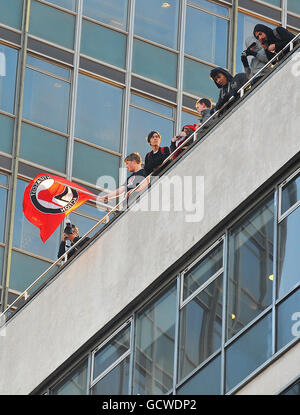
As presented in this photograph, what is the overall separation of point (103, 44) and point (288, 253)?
67.8 feet

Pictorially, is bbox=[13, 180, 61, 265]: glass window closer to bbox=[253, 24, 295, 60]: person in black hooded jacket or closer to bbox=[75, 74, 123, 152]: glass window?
bbox=[75, 74, 123, 152]: glass window

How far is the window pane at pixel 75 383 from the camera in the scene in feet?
84.8

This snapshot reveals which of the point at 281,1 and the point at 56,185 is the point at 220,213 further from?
the point at 281,1

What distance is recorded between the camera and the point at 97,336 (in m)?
25.9

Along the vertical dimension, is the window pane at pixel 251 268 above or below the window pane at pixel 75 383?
below

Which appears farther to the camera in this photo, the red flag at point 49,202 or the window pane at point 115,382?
the red flag at point 49,202

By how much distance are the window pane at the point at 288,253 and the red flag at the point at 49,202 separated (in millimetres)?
9700

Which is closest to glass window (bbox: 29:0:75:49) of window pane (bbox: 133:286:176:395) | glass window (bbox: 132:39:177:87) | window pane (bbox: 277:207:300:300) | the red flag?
glass window (bbox: 132:39:177:87)

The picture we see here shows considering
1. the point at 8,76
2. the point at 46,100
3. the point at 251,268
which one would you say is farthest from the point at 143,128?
the point at 251,268

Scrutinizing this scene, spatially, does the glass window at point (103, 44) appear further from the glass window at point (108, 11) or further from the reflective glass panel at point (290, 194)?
the reflective glass panel at point (290, 194)

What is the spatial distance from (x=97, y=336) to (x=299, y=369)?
5803 mm

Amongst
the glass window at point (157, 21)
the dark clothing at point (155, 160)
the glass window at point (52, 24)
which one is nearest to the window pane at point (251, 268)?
the dark clothing at point (155, 160)

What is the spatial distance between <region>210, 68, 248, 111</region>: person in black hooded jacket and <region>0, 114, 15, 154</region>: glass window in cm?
1515

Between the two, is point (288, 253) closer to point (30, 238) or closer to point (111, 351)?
point (111, 351)
